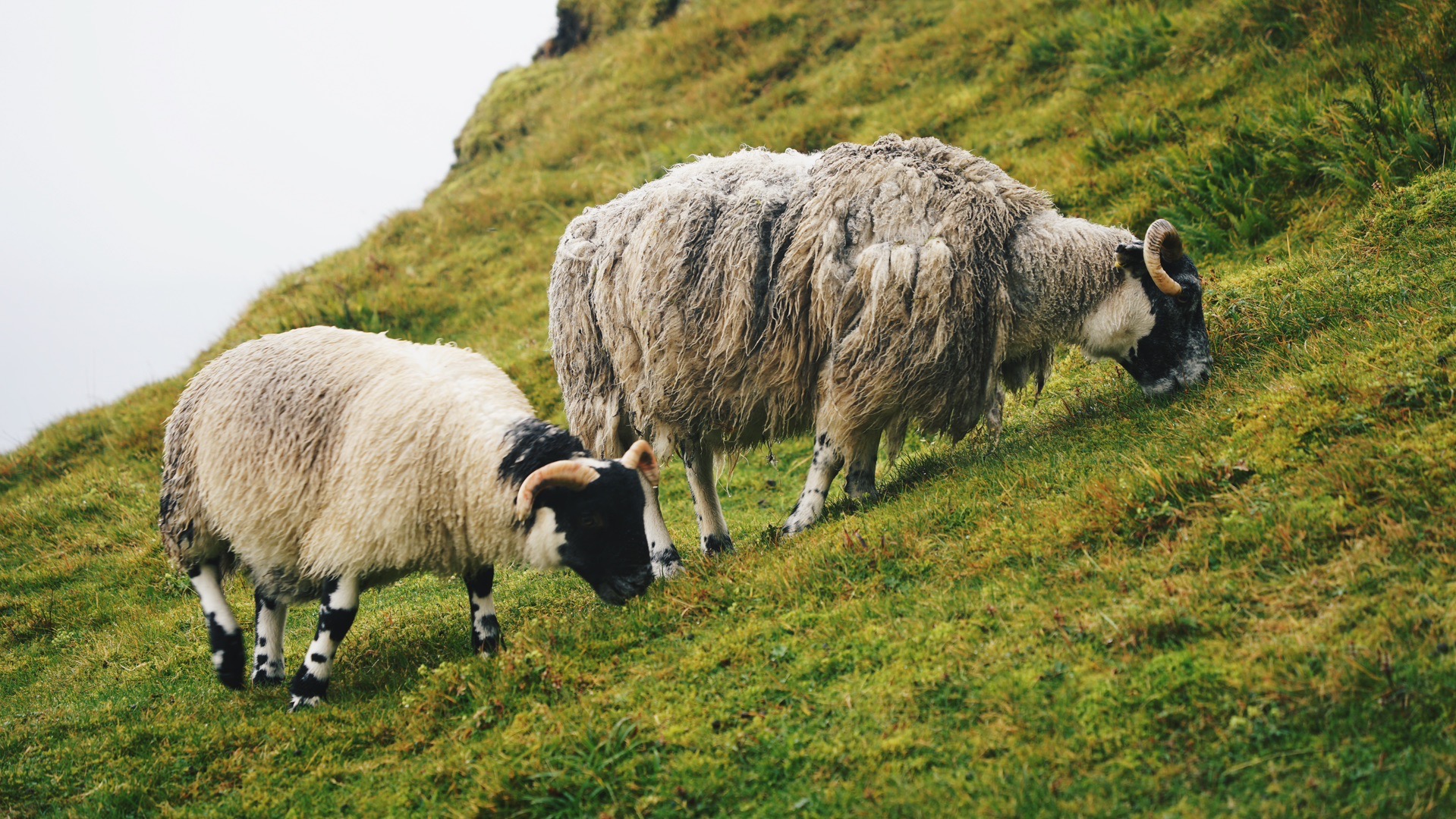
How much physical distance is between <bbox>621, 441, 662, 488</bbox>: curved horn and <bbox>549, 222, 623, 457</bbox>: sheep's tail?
4.97 feet

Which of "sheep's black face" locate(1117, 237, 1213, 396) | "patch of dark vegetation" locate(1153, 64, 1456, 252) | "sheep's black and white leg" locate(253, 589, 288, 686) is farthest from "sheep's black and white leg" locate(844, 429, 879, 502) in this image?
"patch of dark vegetation" locate(1153, 64, 1456, 252)

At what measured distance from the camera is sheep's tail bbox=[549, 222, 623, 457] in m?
8.02

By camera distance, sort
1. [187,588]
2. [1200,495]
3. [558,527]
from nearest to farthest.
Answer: [1200,495]
[558,527]
[187,588]

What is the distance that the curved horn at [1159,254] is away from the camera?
7062 millimetres

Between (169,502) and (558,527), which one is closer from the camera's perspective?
(558,527)

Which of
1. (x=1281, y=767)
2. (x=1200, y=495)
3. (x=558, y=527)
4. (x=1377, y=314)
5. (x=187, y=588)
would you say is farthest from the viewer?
(x=187, y=588)

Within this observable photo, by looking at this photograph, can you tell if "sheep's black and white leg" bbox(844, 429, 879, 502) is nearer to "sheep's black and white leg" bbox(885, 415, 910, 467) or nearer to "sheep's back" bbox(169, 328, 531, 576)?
"sheep's black and white leg" bbox(885, 415, 910, 467)

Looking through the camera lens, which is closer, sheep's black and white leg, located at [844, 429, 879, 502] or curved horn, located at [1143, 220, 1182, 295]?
curved horn, located at [1143, 220, 1182, 295]

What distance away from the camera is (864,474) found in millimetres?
7688

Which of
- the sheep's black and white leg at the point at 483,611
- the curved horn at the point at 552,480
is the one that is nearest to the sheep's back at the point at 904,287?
the curved horn at the point at 552,480

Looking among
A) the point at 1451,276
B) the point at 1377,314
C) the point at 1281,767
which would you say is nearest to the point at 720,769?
the point at 1281,767

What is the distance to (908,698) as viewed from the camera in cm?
476

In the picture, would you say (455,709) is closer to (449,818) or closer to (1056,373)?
(449,818)

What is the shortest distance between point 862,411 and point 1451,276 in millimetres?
4275
